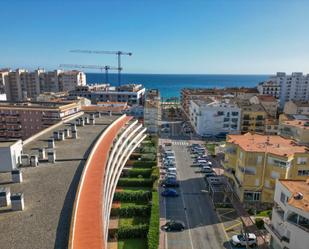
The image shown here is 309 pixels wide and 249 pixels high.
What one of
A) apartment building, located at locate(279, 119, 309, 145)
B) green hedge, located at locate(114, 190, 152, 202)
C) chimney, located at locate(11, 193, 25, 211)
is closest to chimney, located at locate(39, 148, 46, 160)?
chimney, located at locate(11, 193, 25, 211)

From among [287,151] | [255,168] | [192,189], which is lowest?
[192,189]

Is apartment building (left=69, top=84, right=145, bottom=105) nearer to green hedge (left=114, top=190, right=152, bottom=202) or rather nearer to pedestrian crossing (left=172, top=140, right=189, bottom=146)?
pedestrian crossing (left=172, top=140, right=189, bottom=146)

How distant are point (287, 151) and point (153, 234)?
23.4 m

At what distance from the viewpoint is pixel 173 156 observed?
6366 cm

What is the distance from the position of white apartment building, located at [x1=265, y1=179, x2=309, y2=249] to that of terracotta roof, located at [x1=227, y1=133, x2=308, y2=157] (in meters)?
10.2

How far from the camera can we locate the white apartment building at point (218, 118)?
83.1 meters

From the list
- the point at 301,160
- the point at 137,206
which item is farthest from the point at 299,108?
the point at 137,206

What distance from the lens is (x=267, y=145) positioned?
142ft

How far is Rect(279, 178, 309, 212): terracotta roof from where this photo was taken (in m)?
26.2

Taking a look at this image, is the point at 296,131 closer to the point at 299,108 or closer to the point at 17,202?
the point at 299,108

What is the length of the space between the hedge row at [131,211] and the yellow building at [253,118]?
175 feet

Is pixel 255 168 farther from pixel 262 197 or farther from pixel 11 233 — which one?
pixel 11 233


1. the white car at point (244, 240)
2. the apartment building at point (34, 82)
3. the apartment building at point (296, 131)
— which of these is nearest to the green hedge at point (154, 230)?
the white car at point (244, 240)

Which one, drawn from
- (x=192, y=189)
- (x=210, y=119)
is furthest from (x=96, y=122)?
(x=210, y=119)
